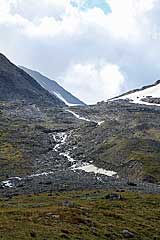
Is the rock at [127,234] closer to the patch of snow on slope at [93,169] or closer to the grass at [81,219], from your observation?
the grass at [81,219]

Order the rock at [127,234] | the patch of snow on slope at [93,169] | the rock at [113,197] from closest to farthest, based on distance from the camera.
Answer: the rock at [127,234] < the rock at [113,197] < the patch of snow on slope at [93,169]

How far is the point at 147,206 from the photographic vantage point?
253 feet

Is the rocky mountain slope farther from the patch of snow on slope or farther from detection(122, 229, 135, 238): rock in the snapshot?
detection(122, 229, 135, 238): rock

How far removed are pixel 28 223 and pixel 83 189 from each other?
46.6 meters

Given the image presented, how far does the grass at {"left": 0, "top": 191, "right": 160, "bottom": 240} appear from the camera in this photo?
4850 cm

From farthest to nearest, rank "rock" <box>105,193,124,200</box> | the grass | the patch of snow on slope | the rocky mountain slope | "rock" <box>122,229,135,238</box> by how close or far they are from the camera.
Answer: the patch of snow on slope
the rocky mountain slope
"rock" <box>105,193,124,200</box>
"rock" <box>122,229,135,238</box>
the grass

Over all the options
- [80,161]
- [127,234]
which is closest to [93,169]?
[80,161]

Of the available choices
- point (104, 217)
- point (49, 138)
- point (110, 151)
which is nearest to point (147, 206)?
point (104, 217)

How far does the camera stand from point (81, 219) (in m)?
57.0

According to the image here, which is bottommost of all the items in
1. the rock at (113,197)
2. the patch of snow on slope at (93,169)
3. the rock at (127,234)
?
the patch of snow on slope at (93,169)

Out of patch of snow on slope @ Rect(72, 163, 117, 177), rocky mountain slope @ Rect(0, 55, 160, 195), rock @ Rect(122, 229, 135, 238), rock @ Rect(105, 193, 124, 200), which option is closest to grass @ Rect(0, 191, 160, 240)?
rock @ Rect(122, 229, 135, 238)

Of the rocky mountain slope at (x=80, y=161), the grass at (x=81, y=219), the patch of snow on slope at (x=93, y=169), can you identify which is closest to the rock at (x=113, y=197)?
the grass at (x=81, y=219)

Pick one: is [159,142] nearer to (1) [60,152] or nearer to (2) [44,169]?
(1) [60,152]

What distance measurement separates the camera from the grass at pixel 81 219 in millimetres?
48500
